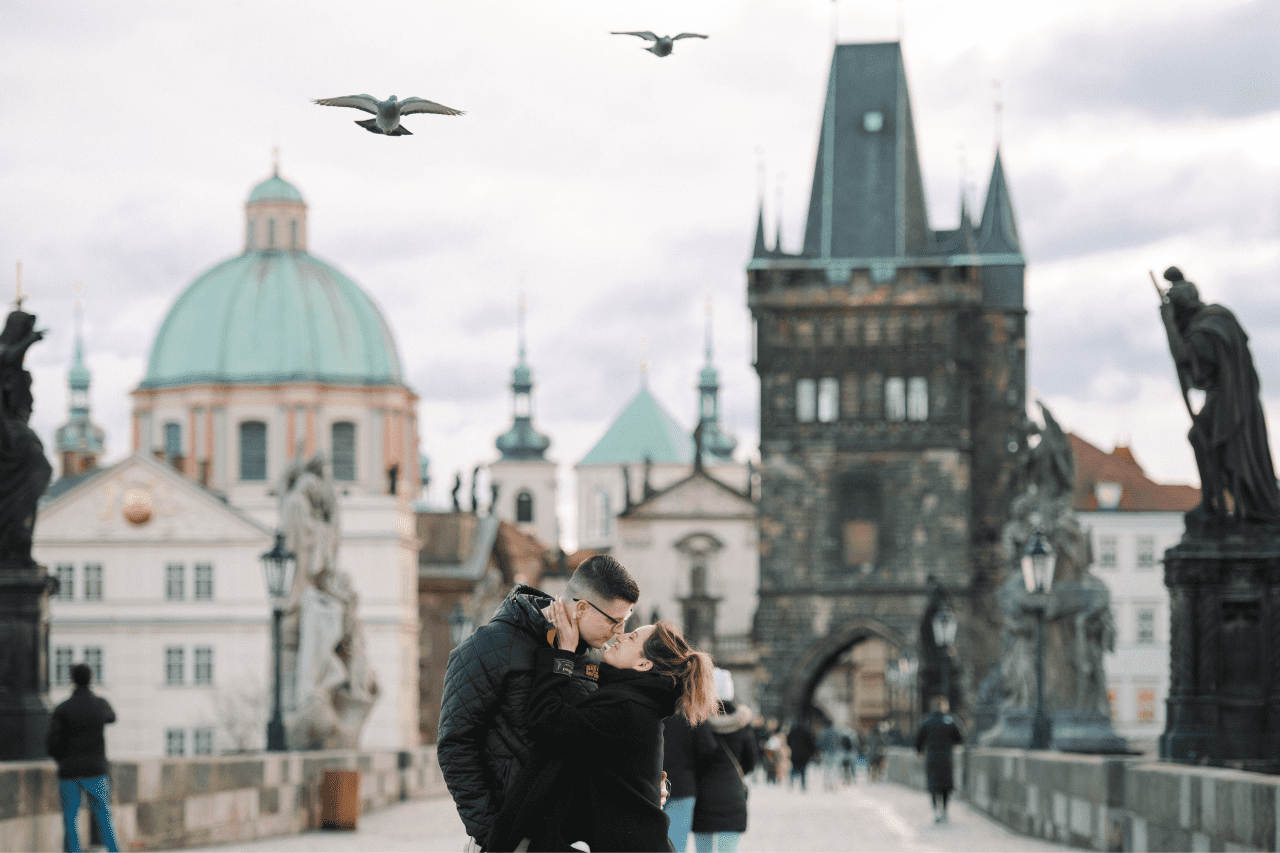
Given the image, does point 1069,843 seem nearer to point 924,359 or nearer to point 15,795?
point 15,795

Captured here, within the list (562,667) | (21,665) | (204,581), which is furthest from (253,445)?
(562,667)

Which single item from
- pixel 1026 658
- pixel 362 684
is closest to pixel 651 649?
pixel 362 684

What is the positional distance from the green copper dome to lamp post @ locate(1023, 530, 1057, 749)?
6582 cm

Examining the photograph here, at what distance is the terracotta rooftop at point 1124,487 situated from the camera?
80.9m

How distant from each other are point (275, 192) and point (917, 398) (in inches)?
1031

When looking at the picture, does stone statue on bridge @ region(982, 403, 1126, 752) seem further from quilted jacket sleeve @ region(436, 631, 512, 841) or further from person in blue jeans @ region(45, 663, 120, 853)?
quilted jacket sleeve @ region(436, 631, 512, 841)

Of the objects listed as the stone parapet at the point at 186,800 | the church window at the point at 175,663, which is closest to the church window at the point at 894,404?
the church window at the point at 175,663

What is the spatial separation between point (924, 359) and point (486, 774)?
7027cm

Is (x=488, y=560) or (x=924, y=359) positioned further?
(x=488, y=560)

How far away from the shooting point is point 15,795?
12.6 meters

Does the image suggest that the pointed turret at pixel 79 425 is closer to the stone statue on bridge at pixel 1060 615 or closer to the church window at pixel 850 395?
the church window at pixel 850 395

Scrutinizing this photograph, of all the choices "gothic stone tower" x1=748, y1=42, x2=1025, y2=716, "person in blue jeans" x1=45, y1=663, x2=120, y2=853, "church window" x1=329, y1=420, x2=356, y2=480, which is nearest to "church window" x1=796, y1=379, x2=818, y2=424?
"gothic stone tower" x1=748, y1=42, x2=1025, y2=716

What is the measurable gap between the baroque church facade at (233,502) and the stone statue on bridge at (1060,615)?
127ft

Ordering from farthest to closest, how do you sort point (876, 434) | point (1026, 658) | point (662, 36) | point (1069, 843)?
1. point (876, 434)
2. point (1026, 658)
3. point (1069, 843)
4. point (662, 36)
